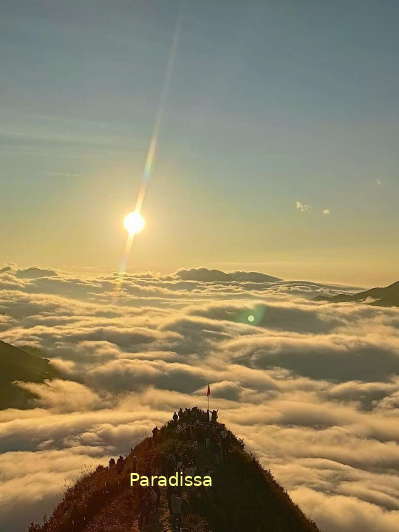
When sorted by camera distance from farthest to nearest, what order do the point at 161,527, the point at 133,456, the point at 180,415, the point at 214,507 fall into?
the point at 180,415 < the point at 133,456 < the point at 214,507 < the point at 161,527

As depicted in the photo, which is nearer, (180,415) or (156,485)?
(156,485)

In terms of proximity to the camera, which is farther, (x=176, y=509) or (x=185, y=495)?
(x=185, y=495)

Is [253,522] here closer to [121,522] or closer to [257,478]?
[257,478]

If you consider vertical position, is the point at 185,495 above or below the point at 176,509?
above

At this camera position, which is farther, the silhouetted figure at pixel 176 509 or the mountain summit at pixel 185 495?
the mountain summit at pixel 185 495

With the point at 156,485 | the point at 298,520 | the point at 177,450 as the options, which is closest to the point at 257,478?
the point at 298,520

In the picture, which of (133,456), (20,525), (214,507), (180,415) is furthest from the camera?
(20,525)

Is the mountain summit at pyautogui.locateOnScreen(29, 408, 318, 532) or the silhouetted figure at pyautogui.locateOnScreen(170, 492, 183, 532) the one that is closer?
the silhouetted figure at pyautogui.locateOnScreen(170, 492, 183, 532)

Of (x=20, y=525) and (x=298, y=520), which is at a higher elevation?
(x=298, y=520)
